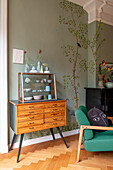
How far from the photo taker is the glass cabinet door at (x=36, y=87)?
9.23 feet

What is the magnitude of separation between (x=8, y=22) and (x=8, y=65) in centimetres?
86

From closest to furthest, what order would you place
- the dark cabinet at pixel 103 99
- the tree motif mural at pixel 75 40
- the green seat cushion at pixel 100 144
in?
the green seat cushion at pixel 100 144 < the dark cabinet at pixel 103 99 < the tree motif mural at pixel 75 40

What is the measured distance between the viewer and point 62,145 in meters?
3.01

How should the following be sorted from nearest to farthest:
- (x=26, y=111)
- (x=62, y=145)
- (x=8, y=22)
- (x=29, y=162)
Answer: (x=29, y=162), (x=26, y=111), (x=8, y=22), (x=62, y=145)

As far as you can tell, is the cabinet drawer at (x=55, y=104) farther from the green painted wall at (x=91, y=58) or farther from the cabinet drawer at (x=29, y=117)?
the green painted wall at (x=91, y=58)

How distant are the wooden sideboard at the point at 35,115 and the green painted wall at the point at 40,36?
0.50 meters

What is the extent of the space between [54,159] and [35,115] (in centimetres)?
84

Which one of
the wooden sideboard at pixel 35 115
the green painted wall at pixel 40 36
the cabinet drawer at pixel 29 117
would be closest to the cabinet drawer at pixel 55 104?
the wooden sideboard at pixel 35 115

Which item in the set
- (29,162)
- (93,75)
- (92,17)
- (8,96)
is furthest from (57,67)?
(29,162)

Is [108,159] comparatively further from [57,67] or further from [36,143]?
[57,67]

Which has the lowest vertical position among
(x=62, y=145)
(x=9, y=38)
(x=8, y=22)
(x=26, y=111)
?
(x=62, y=145)

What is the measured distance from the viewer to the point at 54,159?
245 cm

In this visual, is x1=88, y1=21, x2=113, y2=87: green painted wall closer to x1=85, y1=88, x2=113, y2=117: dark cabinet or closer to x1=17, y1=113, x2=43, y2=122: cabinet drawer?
x1=85, y1=88, x2=113, y2=117: dark cabinet

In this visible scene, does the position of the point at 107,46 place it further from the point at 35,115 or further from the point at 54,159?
the point at 54,159
